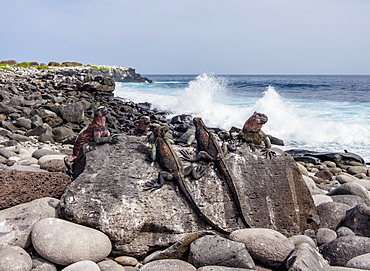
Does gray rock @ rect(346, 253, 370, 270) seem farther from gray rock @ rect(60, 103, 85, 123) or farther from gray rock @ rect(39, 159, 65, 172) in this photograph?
gray rock @ rect(60, 103, 85, 123)

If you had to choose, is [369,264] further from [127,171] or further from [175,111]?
[175,111]

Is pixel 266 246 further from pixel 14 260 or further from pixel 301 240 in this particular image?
pixel 14 260

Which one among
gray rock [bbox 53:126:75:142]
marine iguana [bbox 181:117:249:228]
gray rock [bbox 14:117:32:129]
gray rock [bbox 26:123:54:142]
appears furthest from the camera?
gray rock [bbox 14:117:32:129]

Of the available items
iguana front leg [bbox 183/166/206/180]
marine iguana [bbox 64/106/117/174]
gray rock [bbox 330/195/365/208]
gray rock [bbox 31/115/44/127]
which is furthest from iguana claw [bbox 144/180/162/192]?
gray rock [bbox 31/115/44/127]

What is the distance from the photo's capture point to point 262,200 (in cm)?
498

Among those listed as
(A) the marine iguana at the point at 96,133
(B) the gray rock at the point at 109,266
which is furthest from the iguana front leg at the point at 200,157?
(B) the gray rock at the point at 109,266

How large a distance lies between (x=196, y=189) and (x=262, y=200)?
3.25 ft

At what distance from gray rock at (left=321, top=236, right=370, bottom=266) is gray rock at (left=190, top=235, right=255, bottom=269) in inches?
47.7

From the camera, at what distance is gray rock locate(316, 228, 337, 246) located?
5.03 meters

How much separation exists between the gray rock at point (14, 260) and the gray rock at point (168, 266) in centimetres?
122

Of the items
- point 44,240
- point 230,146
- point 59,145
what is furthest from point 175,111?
point 44,240

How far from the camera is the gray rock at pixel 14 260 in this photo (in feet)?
11.7

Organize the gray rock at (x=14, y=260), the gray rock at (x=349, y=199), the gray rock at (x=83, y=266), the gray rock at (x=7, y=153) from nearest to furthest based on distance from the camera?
1. the gray rock at (x=14, y=260)
2. the gray rock at (x=83, y=266)
3. the gray rock at (x=349, y=199)
4. the gray rock at (x=7, y=153)

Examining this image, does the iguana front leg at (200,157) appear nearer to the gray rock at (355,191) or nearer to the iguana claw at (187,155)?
the iguana claw at (187,155)
